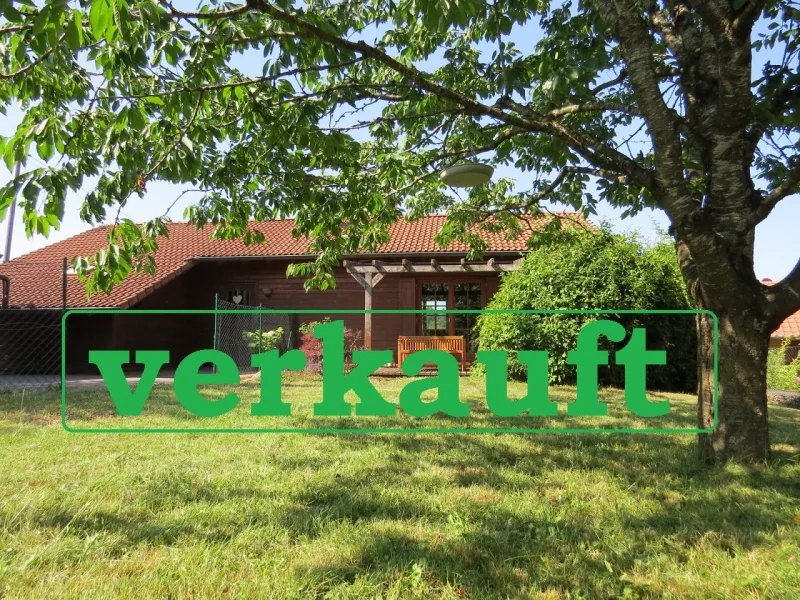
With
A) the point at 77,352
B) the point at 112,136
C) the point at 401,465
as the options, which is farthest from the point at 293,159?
the point at 77,352

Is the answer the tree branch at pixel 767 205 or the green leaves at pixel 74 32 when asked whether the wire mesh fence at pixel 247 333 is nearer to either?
the tree branch at pixel 767 205

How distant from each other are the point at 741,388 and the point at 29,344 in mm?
14985

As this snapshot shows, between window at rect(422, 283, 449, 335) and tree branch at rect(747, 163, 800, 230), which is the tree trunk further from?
window at rect(422, 283, 449, 335)

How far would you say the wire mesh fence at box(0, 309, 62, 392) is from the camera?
12406 millimetres

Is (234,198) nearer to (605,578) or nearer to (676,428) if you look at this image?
(605,578)

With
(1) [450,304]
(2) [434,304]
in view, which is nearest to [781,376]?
(1) [450,304]

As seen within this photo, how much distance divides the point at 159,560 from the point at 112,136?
7.81ft

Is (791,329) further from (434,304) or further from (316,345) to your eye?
(316,345)

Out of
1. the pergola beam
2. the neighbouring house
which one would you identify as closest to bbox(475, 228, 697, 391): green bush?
the pergola beam

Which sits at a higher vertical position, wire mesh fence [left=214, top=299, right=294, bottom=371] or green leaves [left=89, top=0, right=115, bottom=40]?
green leaves [left=89, top=0, right=115, bottom=40]

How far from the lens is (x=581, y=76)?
286 cm

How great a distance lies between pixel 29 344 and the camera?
12.7 meters

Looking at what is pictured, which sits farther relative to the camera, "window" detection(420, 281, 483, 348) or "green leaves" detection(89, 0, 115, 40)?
"window" detection(420, 281, 483, 348)

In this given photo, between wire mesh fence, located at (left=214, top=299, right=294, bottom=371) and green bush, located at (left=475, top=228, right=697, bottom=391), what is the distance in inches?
224
